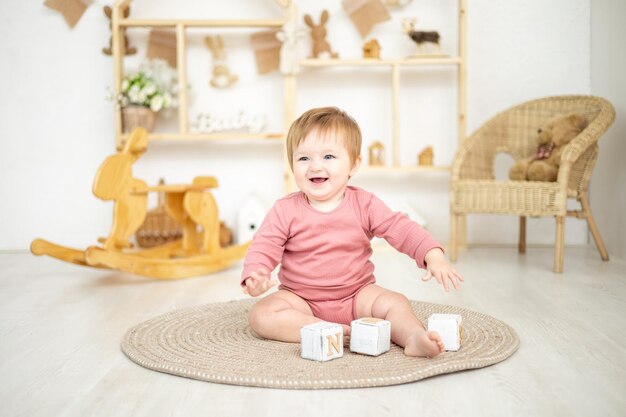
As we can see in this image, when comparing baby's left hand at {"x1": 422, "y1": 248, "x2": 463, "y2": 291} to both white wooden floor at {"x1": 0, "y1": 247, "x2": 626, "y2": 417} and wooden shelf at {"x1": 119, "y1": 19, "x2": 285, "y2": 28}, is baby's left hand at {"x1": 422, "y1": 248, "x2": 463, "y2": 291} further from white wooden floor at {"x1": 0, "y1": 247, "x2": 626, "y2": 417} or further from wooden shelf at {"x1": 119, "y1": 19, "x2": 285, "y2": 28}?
wooden shelf at {"x1": 119, "y1": 19, "x2": 285, "y2": 28}

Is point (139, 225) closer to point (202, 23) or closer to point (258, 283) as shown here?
point (202, 23)

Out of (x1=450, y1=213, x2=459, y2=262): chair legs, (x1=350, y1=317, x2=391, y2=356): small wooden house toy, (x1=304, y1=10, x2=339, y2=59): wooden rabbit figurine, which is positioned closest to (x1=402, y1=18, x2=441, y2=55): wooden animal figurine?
(x1=304, y1=10, x2=339, y2=59): wooden rabbit figurine

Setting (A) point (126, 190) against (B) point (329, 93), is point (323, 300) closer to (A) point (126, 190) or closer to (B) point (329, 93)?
(A) point (126, 190)

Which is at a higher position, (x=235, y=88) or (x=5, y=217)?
(x=235, y=88)

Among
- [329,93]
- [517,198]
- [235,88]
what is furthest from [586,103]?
[235,88]

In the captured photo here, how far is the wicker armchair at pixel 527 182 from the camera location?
8.64 feet

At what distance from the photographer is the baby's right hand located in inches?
53.1

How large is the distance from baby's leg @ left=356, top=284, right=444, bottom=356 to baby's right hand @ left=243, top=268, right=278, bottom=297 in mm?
283

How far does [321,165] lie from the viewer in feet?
5.01

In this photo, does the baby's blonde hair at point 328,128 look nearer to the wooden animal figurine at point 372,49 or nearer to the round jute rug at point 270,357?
the round jute rug at point 270,357

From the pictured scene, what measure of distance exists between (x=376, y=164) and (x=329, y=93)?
0.49m

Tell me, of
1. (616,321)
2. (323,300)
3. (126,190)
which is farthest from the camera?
(126,190)

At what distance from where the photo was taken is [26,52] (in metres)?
3.53

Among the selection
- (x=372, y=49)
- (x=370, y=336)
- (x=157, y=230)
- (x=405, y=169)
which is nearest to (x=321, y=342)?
(x=370, y=336)
